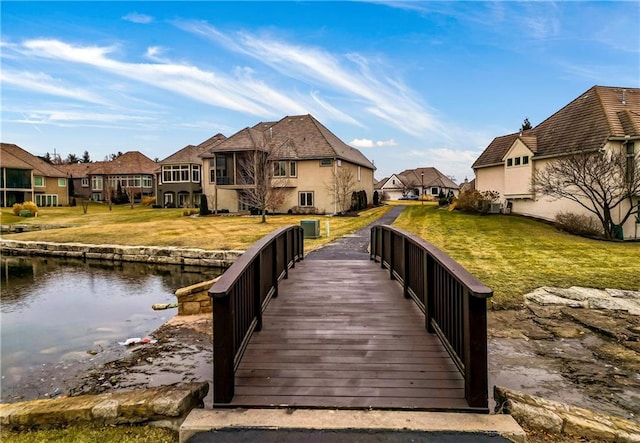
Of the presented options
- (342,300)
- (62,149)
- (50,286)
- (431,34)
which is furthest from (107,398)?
(62,149)

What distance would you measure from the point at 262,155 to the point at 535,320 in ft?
84.4

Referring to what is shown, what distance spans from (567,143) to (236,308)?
24.5 metres

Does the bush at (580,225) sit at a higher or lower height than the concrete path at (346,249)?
higher

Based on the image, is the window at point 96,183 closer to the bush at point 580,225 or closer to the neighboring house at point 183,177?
the neighboring house at point 183,177

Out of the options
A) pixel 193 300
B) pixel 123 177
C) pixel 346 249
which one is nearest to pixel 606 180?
pixel 346 249

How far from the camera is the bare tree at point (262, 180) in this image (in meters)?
29.3

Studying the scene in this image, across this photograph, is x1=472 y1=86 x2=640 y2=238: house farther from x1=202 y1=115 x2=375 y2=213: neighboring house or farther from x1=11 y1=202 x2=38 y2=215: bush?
x1=11 y1=202 x2=38 y2=215: bush

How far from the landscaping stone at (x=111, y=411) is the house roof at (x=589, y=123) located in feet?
76.7

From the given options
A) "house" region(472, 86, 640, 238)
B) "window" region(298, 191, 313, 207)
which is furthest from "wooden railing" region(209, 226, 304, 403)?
"window" region(298, 191, 313, 207)

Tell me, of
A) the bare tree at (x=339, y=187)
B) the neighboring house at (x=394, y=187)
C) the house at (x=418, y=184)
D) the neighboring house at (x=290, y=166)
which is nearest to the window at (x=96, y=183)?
the neighboring house at (x=290, y=166)

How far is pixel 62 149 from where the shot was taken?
99000mm

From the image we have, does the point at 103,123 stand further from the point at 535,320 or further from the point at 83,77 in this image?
the point at 535,320

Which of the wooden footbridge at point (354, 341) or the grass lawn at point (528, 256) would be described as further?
the grass lawn at point (528, 256)

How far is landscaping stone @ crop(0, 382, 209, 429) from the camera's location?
391 cm
